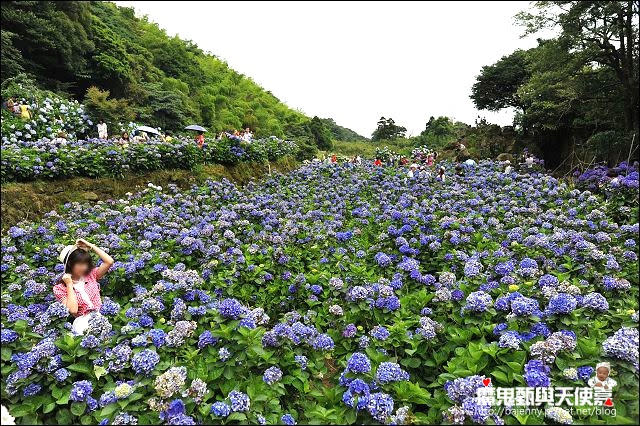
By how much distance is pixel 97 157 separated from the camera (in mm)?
7656

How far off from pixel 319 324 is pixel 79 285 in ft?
6.78

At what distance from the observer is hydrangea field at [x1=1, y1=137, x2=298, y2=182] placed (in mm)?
6633

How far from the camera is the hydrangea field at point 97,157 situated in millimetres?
6633

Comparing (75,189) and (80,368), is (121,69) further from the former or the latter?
(80,368)

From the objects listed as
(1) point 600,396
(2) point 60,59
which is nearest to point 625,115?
(1) point 600,396

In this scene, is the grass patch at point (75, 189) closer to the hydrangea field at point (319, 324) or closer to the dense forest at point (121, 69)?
the hydrangea field at point (319, 324)

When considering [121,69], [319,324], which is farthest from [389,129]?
[319,324]

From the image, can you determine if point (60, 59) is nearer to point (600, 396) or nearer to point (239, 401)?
point (239, 401)

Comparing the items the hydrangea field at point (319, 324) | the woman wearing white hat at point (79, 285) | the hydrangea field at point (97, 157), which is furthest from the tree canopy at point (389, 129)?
the woman wearing white hat at point (79, 285)

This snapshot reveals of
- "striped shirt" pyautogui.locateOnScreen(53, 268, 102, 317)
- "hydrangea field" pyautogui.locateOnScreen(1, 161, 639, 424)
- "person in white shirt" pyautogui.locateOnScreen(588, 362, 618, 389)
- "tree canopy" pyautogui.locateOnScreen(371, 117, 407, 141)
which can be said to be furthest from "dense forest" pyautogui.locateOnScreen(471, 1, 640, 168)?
"tree canopy" pyautogui.locateOnScreen(371, 117, 407, 141)

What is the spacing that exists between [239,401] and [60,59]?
53.0 feet

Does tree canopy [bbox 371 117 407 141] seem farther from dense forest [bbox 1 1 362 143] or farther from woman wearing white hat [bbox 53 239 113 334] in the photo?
woman wearing white hat [bbox 53 239 113 334]

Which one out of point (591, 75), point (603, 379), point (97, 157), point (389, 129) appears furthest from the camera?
point (389, 129)

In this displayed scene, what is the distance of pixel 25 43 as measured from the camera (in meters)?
12.8
